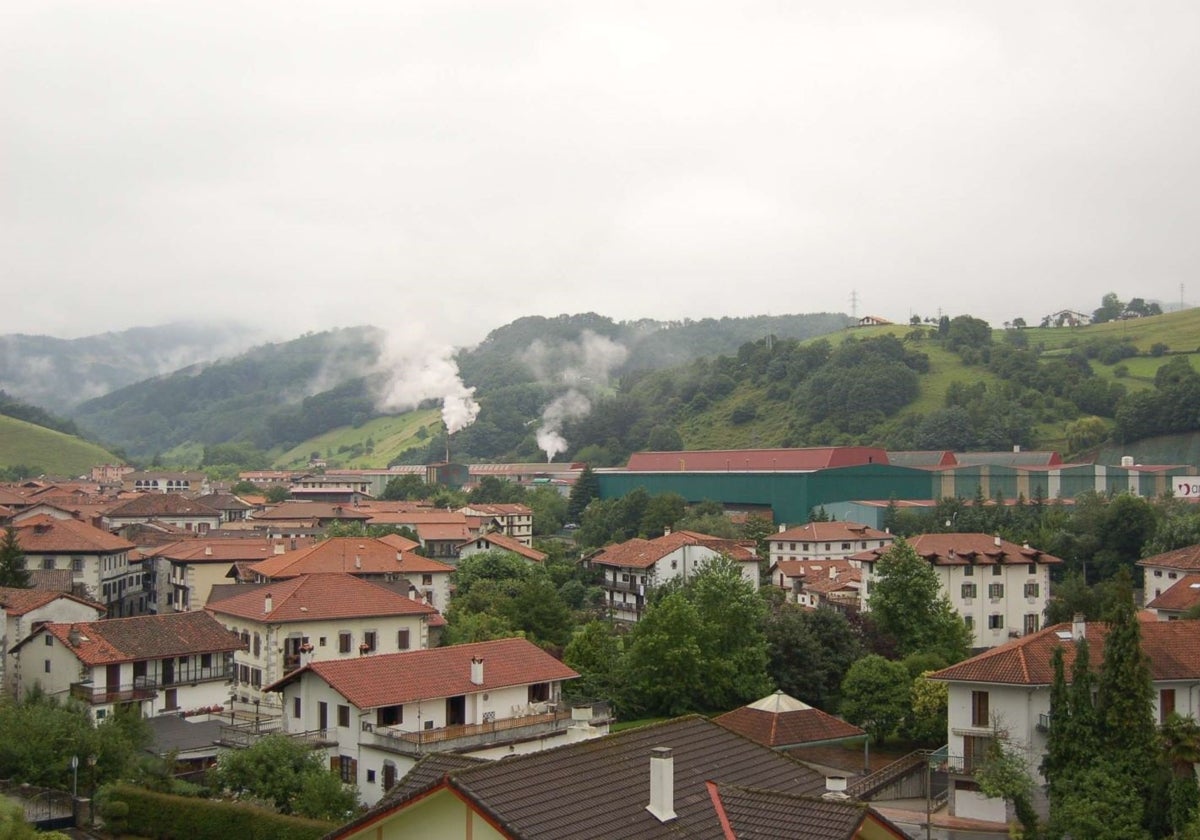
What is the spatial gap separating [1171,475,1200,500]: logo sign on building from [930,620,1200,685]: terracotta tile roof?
53190mm


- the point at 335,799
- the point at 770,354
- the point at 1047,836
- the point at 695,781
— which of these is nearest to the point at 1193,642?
the point at 1047,836

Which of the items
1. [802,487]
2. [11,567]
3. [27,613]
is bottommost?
[27,613]

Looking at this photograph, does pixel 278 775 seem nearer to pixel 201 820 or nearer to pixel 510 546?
pixel 201 820

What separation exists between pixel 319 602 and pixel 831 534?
1467 inches

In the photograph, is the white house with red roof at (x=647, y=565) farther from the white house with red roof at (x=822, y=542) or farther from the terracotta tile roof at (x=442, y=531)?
the terracotta tile roof at (x=442, y=531)

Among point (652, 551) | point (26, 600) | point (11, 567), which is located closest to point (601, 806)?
point (26, 600)

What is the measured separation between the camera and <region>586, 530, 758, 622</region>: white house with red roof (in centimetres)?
5575

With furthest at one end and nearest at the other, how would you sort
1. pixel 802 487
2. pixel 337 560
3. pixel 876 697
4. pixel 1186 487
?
pixel 802 487 < pixel 1186 487 < pixel 337 560 < pixel 876 697

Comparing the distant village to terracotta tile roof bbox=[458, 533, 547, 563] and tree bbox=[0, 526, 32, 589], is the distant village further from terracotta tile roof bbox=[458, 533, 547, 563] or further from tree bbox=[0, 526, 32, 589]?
tree bbox=[0, 526, 32, 589]

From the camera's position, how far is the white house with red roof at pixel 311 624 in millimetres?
34250

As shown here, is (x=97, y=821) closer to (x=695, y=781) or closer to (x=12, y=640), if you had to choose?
(x=12, y=640)

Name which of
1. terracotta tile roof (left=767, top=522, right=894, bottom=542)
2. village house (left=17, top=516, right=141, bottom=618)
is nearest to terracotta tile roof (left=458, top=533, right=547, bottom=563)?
terracotta tile roof (left=767, top=522, right=894, bottom=542)

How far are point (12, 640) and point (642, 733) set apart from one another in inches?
1089

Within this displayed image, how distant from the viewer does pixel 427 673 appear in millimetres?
28219
